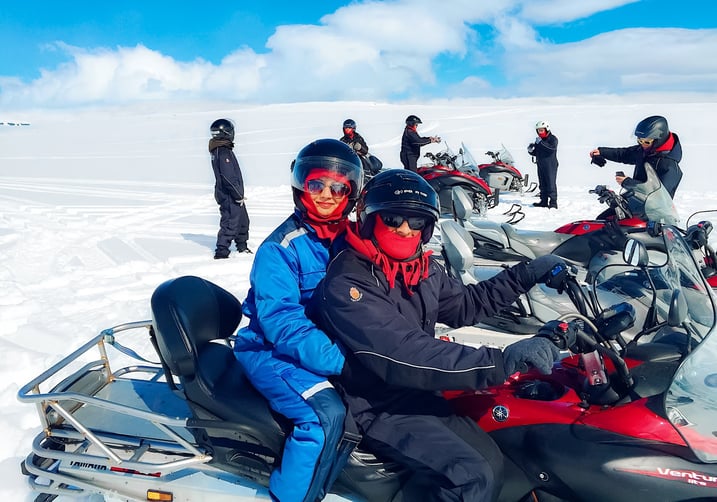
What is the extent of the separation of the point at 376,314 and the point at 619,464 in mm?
903

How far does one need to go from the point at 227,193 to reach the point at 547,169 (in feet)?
20.4

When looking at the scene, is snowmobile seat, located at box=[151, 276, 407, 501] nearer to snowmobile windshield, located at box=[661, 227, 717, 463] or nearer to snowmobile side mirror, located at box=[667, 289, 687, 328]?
snowmobile windshield, located at box=[661, 227, 717, 463]

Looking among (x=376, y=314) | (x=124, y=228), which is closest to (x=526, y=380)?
(x=376, y=314)

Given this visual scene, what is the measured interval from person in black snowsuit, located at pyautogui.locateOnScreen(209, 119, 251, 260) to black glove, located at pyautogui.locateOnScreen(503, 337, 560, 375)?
216 inches

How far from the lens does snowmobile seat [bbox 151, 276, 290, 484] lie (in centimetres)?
201

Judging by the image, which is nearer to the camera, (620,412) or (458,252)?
(620,412)

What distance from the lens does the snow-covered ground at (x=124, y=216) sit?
4305 mm

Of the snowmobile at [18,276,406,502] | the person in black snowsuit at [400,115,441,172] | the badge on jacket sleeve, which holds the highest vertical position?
the person in black snowsuit at [400,115,441,172]

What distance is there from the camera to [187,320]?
2072 millimetres

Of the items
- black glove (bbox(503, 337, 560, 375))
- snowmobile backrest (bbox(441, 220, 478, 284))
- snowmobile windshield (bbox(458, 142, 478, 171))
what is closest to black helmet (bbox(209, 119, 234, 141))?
snowmobile backrest (bbox(441, 220, 478, 284))

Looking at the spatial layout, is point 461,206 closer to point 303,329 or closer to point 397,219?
point 397,219

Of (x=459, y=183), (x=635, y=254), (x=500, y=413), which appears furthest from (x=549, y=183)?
(x=500, y=413)

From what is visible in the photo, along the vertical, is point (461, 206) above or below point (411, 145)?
below

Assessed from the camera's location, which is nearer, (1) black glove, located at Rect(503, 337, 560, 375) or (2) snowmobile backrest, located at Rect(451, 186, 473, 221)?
(1) black glove, located at Rect(503, 337, 560, 375)
